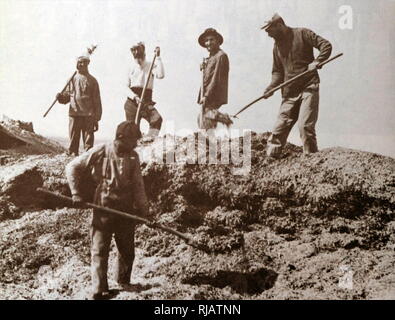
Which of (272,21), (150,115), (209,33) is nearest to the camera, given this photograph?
(272,21)

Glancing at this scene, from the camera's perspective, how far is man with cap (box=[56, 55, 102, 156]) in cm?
888

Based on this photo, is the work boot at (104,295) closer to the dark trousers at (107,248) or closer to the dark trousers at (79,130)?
the dark trousers at (107,248)

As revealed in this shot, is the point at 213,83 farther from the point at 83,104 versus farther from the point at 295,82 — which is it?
the point at 83,104

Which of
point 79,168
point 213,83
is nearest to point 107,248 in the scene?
point 79,168

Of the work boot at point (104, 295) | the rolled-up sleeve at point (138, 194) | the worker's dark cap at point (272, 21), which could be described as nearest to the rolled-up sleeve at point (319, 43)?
the worker's dark cap at point (272, 21)

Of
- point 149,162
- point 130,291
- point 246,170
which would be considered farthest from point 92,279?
point 246,170

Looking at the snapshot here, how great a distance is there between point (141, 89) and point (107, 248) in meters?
3.29

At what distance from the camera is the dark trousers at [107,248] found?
20.0 feet

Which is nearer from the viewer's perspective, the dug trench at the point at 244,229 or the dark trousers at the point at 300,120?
the dug trench at the point at 244,229

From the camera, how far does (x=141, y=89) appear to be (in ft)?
28.4

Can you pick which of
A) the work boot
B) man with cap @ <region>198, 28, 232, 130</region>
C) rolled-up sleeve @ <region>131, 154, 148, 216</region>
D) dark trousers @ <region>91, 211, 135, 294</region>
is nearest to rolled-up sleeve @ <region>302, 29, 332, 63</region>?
man with cap @ <region>198, 28, 232, 130</region>

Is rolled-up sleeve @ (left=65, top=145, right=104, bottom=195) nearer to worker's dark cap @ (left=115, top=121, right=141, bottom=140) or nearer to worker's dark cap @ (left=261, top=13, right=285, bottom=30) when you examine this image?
worker's dark cap @ (left=115, top=121, right=141, bottom=140)

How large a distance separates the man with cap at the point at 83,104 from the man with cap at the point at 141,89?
0.58 m
